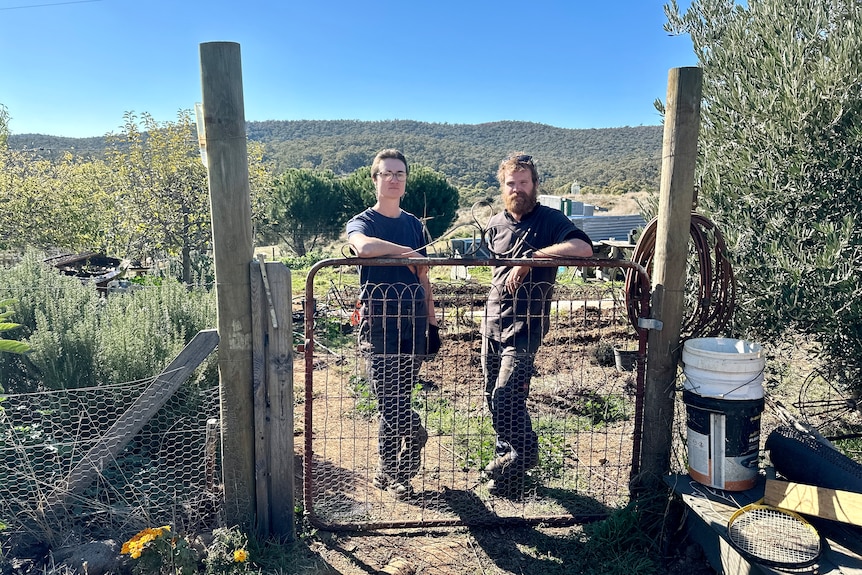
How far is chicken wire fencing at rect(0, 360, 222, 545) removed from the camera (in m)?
2.85

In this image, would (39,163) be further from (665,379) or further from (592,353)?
(665,379)

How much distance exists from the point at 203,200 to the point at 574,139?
2568 inches

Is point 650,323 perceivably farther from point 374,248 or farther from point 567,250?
point 374,248

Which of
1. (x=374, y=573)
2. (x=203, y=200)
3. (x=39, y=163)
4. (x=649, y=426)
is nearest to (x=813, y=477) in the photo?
(x=649, y=426)

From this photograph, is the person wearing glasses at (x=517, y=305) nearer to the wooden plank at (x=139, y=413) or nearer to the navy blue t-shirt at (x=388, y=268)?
the navy blue t-shirt at (x=388, y=268)

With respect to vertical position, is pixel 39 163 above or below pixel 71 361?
above

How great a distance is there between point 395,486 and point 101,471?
5.06 ft

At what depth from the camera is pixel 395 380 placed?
3.41 metres

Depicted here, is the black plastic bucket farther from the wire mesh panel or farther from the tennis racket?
the wire mesh panel

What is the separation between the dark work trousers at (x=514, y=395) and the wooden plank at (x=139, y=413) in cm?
154

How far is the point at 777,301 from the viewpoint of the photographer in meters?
3.39

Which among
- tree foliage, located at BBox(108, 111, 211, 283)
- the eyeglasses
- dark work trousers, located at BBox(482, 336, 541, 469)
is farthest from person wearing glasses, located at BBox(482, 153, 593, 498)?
tree foliage, located at BBox(108, 111, 211, 283)

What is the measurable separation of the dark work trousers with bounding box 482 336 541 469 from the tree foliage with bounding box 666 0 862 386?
1445mm

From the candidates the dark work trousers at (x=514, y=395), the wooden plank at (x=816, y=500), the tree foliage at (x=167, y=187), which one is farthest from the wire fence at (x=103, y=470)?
the tree foliage at (x=167, y=187)
